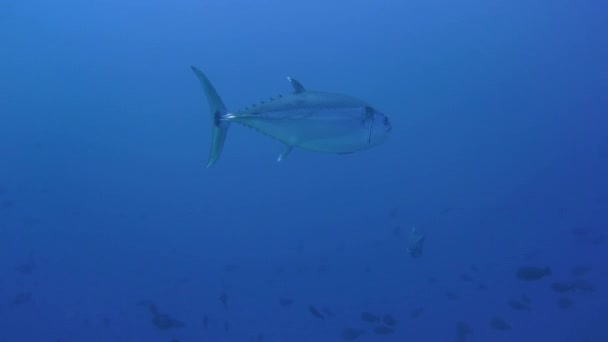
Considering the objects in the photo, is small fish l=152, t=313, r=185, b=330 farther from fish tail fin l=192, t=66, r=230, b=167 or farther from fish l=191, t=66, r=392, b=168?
fish l=191, t=66, r=392, b=168

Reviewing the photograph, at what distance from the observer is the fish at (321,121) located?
9.36 feet

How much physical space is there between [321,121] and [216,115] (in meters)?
0.93

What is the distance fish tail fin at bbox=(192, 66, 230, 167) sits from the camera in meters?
3.46

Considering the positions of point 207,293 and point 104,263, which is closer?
point 207,293

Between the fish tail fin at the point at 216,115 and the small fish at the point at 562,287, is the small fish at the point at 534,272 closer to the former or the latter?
the small fish at the point at 562,287

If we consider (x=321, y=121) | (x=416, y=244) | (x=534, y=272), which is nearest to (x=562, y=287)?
(x=534, y=272)

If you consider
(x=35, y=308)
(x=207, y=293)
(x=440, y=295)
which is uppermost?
(x=440, y=295)

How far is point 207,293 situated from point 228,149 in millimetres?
10380

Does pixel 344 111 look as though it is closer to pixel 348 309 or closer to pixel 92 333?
pixel 348 309

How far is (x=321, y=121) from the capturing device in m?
2.89

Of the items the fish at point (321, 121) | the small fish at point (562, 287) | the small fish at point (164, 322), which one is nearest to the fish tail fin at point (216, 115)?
the fish at point (321, 121)

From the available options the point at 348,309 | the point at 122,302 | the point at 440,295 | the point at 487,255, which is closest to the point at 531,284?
the point at 487,255

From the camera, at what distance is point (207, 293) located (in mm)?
15031

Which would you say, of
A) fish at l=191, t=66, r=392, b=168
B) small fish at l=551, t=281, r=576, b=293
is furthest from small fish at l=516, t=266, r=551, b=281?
fish at l=191, t=66, r=392, b=168
